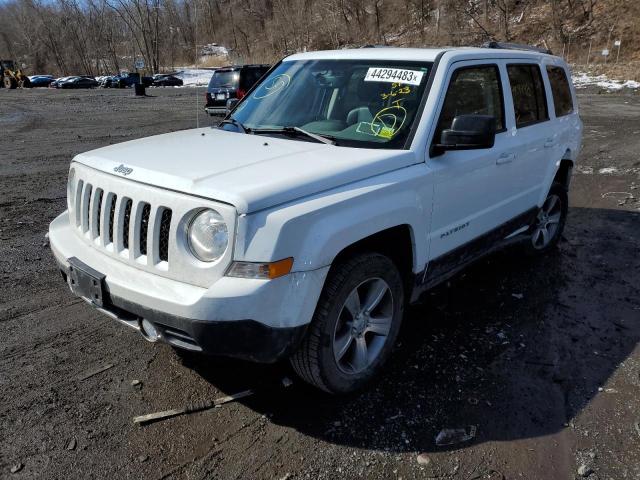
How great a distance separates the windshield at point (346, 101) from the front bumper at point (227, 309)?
3.95 ft

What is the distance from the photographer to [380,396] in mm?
3170

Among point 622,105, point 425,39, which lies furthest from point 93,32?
point 622,105

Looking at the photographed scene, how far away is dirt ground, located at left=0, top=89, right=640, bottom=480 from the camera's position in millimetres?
2664

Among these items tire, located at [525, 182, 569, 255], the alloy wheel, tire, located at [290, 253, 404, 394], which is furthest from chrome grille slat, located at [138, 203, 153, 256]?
tire, located at [525, 182, 569, 255]

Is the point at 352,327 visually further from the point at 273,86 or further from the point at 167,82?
the point at 167,82

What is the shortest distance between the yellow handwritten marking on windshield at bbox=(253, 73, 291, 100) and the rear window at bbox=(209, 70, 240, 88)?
1409cm

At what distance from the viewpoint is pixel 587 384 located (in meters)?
3.33

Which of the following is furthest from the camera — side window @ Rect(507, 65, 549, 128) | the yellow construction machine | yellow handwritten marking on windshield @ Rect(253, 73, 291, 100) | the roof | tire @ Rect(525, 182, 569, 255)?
the yellow construction machine

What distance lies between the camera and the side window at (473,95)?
11.6 feet

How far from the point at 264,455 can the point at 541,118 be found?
3.73 metres

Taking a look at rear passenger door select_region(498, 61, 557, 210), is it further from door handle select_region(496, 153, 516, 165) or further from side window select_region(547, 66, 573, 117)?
side window select_region(547, 66, 573, 117)

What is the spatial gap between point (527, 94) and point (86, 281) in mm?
3752

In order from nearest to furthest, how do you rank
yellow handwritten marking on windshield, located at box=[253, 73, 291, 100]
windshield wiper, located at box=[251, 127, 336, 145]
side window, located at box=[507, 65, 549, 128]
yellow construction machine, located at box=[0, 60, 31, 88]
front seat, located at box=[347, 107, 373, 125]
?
windshield wiper, located at box=[251, 127, 336, 145] → front seat, located at box=[347, 107, 373, 125] → yellow handwritten marking on windshield, located at box=[253, 73, 291, 100] → side window, located at box=[507, 65, 549, 128] → yellow construction machine, located at box=[0, 60, 31, 88]

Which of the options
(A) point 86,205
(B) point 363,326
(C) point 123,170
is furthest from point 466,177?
(A) point 86,205
